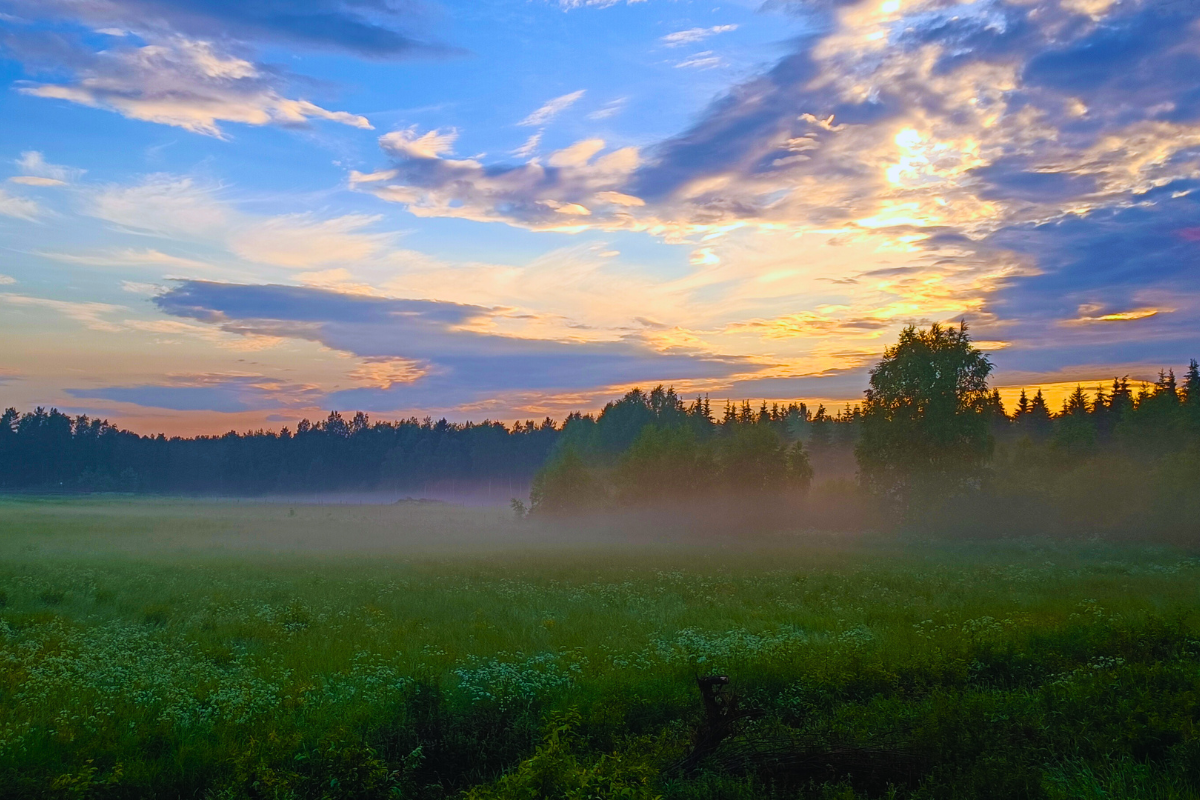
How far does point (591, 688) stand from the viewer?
12.2 metres

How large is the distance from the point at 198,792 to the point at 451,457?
602 ft

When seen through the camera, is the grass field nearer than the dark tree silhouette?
Yes

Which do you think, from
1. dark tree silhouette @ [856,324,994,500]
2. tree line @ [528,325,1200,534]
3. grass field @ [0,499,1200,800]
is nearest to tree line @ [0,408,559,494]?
tree line @ [528,325,1200,534]

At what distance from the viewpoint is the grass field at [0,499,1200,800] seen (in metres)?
8.20

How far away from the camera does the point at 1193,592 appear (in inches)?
880

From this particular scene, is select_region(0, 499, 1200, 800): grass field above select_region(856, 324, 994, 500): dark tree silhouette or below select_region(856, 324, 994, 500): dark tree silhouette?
below

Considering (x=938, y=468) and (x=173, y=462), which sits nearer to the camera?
(x=938, y=468)

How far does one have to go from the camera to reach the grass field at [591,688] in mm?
8203

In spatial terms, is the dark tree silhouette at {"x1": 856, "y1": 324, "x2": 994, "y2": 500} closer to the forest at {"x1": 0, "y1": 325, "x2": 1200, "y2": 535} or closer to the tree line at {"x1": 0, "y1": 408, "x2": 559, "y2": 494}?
the forest at {"x1": 0, "y1": 325, "x2": 1200, "y2": 535}

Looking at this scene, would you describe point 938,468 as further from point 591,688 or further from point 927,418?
point 591,688

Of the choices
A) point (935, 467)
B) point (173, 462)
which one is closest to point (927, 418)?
point (935, 467)

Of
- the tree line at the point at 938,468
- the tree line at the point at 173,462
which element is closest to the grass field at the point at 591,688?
the tree line at the point at 938,468

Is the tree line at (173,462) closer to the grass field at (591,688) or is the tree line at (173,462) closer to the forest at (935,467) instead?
the forest at (935,467)

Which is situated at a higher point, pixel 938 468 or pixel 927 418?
pixel 927 418
